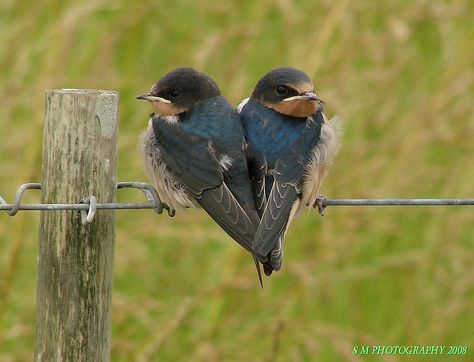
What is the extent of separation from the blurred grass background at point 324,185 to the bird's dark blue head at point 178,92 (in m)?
0.28

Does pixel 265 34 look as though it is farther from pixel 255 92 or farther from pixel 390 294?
pixel 390 294

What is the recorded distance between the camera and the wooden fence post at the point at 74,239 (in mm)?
2559

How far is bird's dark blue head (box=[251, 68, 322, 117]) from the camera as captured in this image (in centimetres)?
357

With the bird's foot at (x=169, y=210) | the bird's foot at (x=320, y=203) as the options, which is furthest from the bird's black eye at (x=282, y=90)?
the bird's foot at (x=169, y=210)

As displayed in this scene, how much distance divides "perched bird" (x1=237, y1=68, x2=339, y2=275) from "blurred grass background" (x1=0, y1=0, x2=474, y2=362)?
36 cm

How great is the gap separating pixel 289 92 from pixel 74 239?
1260 mm

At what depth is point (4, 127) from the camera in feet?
13.4

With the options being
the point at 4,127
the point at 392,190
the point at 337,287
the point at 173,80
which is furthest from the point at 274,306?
the point at 4,127

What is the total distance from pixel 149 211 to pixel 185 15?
36.7 inches

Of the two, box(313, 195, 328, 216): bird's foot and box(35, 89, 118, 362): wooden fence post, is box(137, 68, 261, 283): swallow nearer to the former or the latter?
box(313, 195, 328, 216): bird's foot

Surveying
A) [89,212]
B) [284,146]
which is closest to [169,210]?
[284,146]

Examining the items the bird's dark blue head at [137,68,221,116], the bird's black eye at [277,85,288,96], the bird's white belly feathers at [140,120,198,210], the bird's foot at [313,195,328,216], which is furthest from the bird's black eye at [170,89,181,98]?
the bird's foot at [313,195,328,216]

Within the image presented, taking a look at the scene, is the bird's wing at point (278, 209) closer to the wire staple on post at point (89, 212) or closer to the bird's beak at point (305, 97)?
the bird's beak at point (305, 97)

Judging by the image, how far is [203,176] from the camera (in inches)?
132
